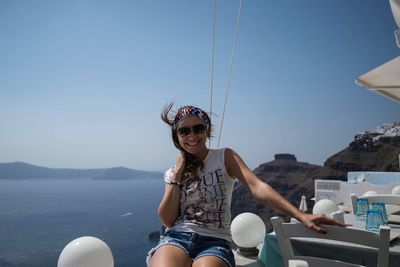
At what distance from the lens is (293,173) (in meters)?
76.5

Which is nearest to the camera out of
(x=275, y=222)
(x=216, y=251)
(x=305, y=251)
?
(x=275, y=222)

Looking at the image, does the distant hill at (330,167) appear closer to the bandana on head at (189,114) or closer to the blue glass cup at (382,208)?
the blue glass cup at (382,208)

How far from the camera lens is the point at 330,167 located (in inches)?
2586

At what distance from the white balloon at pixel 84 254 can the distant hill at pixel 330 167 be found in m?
57.8

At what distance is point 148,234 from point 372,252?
88839 mm

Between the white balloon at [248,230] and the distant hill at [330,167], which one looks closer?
→ the white balloon at [248,230]

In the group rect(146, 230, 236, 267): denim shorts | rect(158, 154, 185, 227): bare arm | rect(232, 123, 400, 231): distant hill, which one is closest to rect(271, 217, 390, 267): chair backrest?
rect(146, 230, 236, 267): denim shorts

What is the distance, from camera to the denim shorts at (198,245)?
155 cm

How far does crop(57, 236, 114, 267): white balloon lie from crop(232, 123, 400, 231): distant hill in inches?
2276

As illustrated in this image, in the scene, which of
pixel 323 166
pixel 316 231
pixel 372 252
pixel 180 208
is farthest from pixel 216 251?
pixel 323 166

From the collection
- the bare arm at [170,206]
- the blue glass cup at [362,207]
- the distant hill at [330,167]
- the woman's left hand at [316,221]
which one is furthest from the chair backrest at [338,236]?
the distant hill at [330,167]

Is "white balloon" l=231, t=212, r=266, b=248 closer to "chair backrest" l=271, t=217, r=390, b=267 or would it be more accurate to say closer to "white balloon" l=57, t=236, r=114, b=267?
"white balloon" l=57, t=236, r=114, b=267

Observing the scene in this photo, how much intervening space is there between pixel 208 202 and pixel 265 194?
0.34m

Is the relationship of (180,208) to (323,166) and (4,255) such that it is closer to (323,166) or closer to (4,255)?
(323,166)
